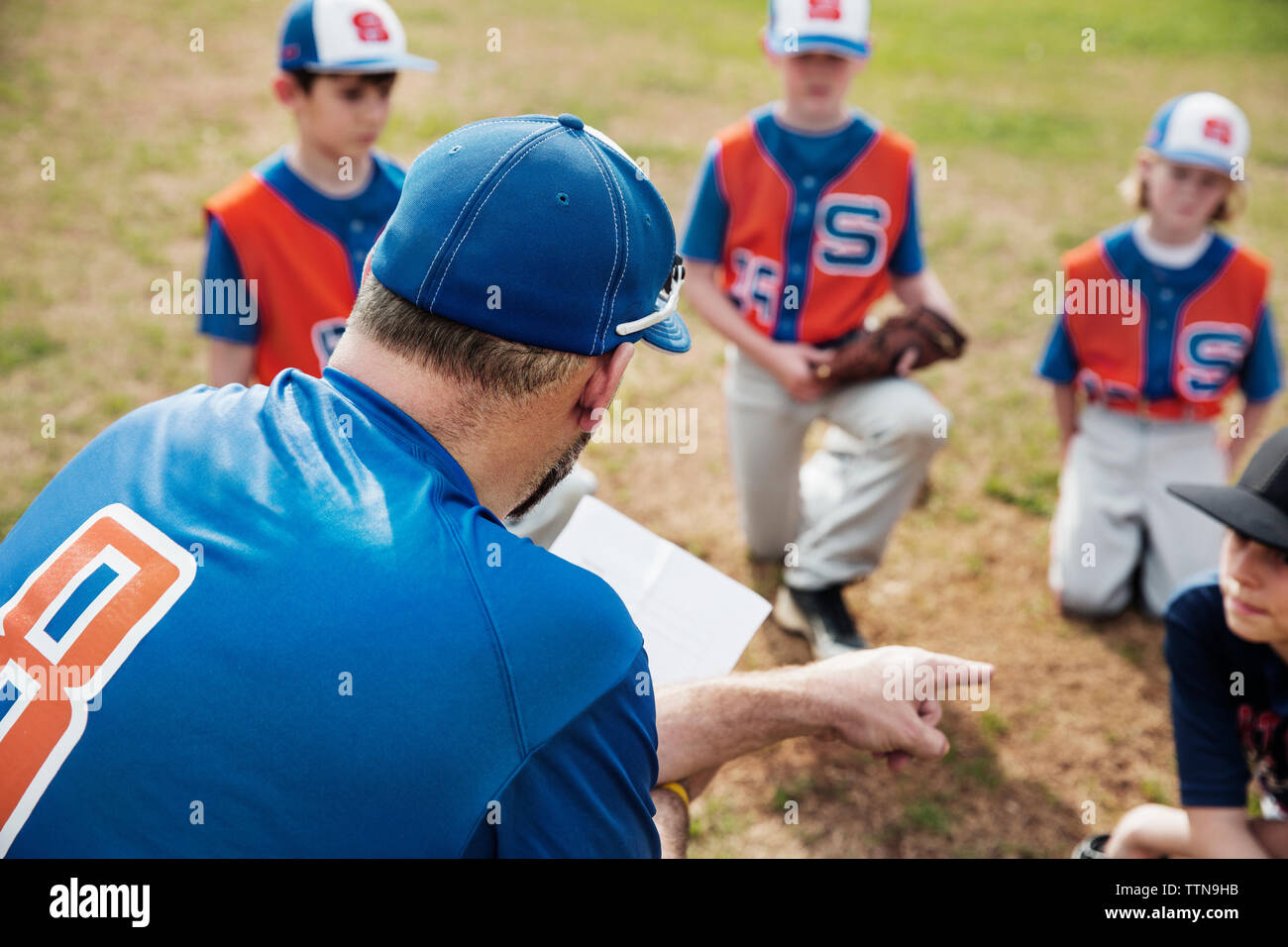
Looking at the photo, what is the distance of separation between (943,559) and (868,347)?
3.59ft

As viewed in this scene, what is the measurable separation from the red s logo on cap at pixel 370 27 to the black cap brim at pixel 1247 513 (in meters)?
2.93

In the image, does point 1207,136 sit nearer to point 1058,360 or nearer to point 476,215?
point 1058,360

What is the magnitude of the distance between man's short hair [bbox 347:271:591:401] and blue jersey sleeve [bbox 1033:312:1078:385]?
3.35 meters

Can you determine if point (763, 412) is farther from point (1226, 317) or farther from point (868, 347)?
point (1226, 317)

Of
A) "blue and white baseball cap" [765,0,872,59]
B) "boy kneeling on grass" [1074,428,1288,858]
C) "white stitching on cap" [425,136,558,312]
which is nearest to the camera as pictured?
"white stitching on cap" [425,136,558,312]

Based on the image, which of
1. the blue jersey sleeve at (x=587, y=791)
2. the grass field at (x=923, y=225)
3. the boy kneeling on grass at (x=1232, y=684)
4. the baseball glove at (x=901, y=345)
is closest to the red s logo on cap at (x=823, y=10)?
the baseball glove at (x=901, y=345)

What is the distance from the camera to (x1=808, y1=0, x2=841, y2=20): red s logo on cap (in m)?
4.09

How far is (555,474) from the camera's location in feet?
6.43

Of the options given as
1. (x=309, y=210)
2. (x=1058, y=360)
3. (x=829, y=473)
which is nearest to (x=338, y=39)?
(x=309, y=210)

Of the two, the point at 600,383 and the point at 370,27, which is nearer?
the point at 600,383

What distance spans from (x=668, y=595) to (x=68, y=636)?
49.2 inches

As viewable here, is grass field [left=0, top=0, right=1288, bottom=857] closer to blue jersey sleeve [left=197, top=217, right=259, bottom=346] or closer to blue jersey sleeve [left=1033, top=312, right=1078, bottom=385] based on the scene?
→ blue jersey sleeve [left=1033, top=312, right=1078, bottom=385]

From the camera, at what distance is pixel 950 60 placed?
12.0 metres

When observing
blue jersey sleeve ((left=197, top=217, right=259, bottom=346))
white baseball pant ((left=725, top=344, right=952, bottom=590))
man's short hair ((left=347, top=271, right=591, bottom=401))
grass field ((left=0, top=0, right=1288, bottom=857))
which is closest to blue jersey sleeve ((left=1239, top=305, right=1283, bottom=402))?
grass field ((left=0, top=0, right=1288, bottom=857))
